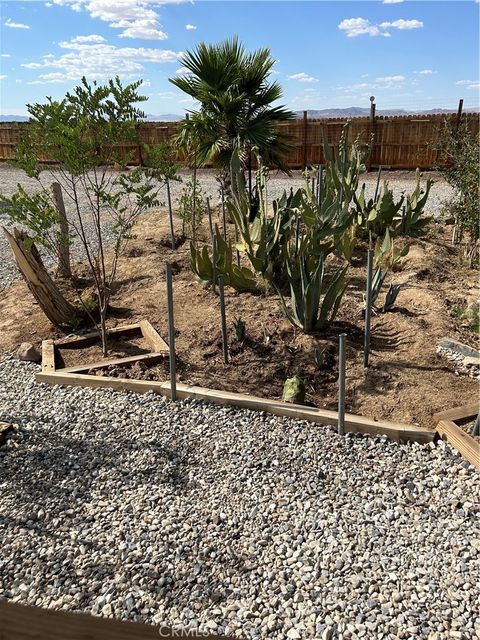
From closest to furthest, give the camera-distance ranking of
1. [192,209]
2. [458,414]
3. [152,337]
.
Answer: [458,414] < [152,337] < [192,209]

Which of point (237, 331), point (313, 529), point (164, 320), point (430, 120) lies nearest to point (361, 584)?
point (313, 529)

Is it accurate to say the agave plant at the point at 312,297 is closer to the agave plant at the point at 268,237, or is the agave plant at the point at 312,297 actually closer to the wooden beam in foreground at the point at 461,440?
the agave plant at the point at 268,237

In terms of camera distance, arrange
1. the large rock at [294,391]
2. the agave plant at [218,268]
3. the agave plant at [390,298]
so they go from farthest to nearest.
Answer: the agave plant at [218,268]
the agave plant at [390,298]
the large rock at [294,391]

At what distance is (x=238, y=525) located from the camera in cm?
243

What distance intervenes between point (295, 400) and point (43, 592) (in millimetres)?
1823

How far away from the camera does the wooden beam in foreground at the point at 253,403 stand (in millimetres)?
3031

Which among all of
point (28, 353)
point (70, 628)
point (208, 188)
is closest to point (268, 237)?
point (28, 353)

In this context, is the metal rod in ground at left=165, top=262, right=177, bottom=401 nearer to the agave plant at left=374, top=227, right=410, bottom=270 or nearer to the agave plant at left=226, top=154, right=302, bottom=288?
the agave plant at left=226, top=154, right=302, bottom=288

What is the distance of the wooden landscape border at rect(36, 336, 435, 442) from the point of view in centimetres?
304

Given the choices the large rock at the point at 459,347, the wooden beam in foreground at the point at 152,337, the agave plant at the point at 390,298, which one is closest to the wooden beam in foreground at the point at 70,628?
the wooden beam in foreground at the point at 152,337

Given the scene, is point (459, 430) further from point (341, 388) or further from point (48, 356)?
point (48, 356)

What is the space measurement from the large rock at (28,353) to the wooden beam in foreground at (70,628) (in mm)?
2568

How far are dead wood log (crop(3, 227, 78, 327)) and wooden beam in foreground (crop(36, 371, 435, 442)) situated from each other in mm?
971

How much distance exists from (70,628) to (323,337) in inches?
107
